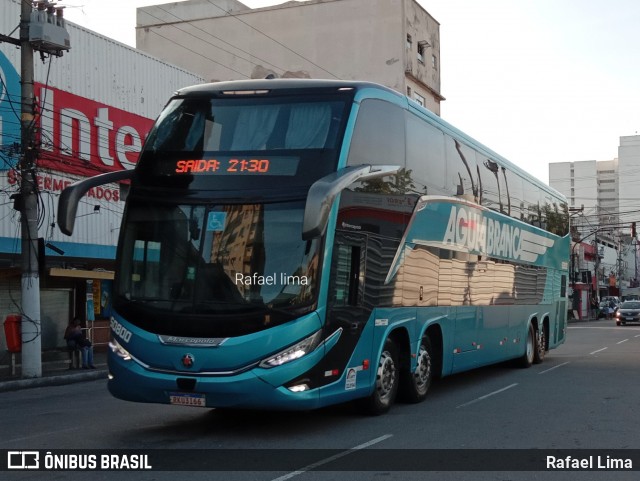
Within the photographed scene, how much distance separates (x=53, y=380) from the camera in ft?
62.3

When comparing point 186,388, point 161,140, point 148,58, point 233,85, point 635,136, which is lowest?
point 186,388

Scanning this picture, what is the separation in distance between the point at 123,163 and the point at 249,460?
19097mm

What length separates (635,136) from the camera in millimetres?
175250

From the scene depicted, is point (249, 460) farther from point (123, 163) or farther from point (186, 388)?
point (123, 163)

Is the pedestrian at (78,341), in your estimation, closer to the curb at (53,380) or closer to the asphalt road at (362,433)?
the curb at (53,380)

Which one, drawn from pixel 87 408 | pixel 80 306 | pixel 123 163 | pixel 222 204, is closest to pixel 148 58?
pixel 123 163

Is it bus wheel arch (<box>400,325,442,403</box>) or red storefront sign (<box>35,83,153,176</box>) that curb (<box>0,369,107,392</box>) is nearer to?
red storefront sign (<box>35,83,153,176</box>)

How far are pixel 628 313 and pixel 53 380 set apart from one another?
42.1 meters

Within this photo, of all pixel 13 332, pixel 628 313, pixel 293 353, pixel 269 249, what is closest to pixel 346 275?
pixel 269 249

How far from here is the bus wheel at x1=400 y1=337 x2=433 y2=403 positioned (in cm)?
1256

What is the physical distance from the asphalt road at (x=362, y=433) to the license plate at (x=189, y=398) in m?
0.45

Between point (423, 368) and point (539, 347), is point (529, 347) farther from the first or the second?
point (423, 368)

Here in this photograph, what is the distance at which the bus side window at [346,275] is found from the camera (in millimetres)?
10148

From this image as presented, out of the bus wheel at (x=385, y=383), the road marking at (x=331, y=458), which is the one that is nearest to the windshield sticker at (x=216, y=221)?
the road marking at (x=331, y=458)
